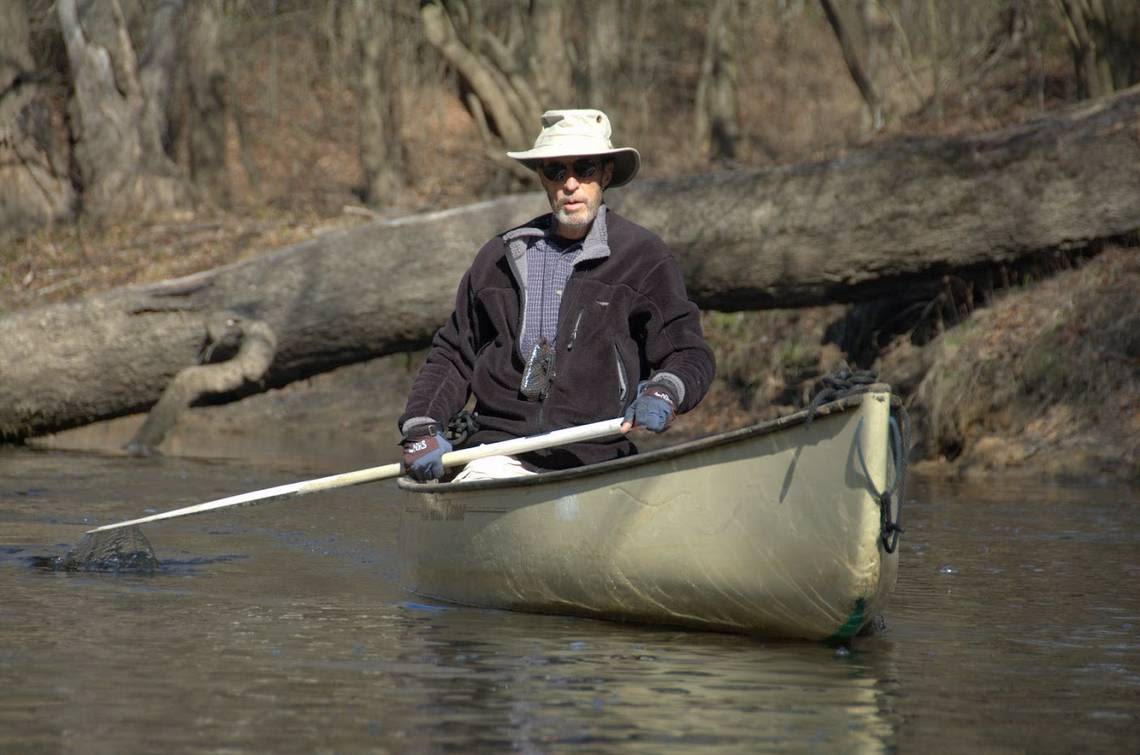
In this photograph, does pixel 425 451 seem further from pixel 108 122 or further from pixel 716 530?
pixel 108 122

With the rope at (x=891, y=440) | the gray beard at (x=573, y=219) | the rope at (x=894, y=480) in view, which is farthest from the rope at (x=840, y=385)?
the gray beard at (x=573, y=219)

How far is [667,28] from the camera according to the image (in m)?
29.3

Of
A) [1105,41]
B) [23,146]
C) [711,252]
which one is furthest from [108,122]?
[1105,41]

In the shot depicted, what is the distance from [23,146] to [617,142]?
28.6ft

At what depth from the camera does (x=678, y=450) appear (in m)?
5.38

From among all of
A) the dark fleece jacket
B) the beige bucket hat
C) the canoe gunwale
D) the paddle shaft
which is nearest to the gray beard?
the dark fleece jacket

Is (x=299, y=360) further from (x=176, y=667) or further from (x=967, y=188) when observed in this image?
(x=176, y=667)

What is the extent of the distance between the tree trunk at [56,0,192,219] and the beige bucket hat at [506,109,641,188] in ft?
39.6

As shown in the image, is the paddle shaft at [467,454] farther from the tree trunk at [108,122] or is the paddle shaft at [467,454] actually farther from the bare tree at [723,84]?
the bare tree at [723,84]

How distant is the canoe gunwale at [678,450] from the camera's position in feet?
16.5

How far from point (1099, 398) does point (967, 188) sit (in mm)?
1561

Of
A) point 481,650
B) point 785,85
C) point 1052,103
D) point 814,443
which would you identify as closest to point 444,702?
point 481,650

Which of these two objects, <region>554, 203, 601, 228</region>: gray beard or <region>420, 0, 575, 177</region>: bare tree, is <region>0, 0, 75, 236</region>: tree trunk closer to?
<region>420, 0, 575, 177</region>: bare tree

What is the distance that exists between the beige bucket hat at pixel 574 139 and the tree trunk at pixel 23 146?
1203 cm
